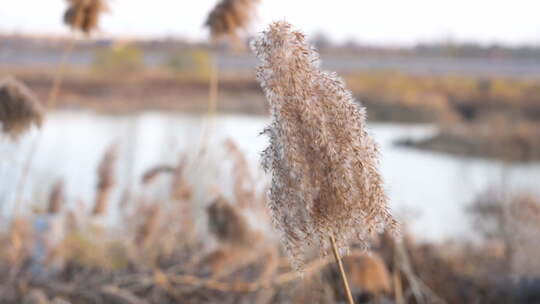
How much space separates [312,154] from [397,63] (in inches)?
1641

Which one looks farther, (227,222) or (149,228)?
(149,228)

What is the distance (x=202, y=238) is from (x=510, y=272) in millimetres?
2299

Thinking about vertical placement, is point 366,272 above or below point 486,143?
above

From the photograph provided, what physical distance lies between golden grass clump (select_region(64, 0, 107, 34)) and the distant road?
1036 inches

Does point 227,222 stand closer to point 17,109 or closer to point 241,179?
point 241,179

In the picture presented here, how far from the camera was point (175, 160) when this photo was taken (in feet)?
22.8

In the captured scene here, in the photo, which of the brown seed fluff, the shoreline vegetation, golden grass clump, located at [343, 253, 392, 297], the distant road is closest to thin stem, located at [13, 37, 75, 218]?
golden grass clump, located at [343, 253, 392, 297]

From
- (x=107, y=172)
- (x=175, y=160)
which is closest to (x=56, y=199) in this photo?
(x=107, y=172)

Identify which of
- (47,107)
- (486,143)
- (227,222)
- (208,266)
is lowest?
(486,143)

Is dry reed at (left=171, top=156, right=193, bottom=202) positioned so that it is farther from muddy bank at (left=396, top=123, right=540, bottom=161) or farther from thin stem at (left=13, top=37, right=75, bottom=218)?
muddy bank at (left=396, top=123, right=540, bottom=161)

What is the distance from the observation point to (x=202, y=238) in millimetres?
5598

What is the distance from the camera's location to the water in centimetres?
675

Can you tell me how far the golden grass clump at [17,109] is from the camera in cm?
277

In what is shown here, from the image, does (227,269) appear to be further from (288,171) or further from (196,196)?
(288,171)
